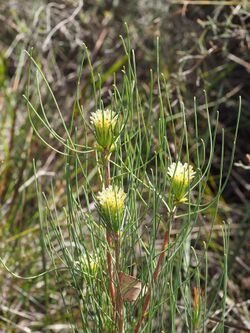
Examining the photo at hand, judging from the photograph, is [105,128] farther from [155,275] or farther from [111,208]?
[155,275]

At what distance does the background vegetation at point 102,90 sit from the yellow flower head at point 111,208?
2.40 feet

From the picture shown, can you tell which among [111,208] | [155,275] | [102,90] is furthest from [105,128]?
[102,90]

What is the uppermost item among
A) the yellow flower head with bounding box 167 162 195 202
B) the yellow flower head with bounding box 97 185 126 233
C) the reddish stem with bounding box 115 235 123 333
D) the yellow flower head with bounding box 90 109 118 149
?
the yellow flower head with bounding box 90 109 118 149

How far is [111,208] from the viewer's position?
2.97 ft

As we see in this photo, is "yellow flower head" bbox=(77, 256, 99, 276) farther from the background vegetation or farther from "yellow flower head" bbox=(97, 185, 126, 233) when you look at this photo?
the background vegetation

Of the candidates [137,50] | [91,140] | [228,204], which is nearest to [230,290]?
[228,204]

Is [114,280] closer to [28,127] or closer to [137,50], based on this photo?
[28,127]

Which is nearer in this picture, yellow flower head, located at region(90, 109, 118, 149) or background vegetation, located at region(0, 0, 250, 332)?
yellow flower head, located at region(90, 109, 118, 149)

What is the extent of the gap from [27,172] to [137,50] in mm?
714

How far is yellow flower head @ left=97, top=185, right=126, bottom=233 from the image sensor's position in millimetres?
902

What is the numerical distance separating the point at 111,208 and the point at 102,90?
145cm

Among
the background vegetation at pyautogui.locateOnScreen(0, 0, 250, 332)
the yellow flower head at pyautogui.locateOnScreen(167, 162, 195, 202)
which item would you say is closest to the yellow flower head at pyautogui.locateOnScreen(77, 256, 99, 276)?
the yellow flower head at pyautogui.locateOnScreen(167, 162, 195, 202)

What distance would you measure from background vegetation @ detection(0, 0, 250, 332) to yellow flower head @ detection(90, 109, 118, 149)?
71cm

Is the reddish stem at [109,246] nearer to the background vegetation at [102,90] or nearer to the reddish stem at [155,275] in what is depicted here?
the reddish stem at [155,275]
